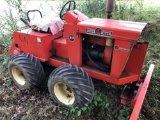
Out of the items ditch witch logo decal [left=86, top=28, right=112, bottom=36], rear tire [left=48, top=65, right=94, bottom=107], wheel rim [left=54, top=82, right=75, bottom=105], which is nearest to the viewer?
ditch witch logo decal [left=86, top=28, right=112, bottom=36]

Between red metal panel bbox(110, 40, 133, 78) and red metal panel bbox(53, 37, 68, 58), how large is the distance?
2.88ft

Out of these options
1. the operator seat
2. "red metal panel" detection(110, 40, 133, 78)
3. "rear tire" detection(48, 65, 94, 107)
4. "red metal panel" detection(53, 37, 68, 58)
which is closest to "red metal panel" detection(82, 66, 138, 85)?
"red metal panel" detection(110, 40, 133, 78)

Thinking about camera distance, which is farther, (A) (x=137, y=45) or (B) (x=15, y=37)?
(B) (x=15, y=37)

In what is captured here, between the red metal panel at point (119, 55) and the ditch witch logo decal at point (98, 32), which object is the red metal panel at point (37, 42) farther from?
the red metal panel at point (119, 55)

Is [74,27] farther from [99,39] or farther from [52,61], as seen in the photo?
[52,61]

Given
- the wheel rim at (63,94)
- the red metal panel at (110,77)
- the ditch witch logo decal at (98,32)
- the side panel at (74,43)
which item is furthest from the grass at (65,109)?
the ditch witch logo decal at (98,32)

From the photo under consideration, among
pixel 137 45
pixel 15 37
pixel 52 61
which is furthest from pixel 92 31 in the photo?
pixel 15 37

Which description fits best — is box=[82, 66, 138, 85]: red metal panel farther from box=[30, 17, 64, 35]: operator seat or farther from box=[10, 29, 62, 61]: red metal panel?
box=[30, 17, 64, 35]: operator seat

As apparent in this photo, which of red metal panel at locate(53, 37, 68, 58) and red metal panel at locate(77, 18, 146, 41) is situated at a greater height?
red metal panel at locate(77, 18, 146, 41)

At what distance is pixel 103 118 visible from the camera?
2.38 metres

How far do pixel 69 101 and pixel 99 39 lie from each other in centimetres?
98

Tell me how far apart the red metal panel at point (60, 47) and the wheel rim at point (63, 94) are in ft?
1.76

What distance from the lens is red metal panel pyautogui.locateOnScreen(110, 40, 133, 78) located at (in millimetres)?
2027

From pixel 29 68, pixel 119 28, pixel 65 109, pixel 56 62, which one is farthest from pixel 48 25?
pixel 65 109
